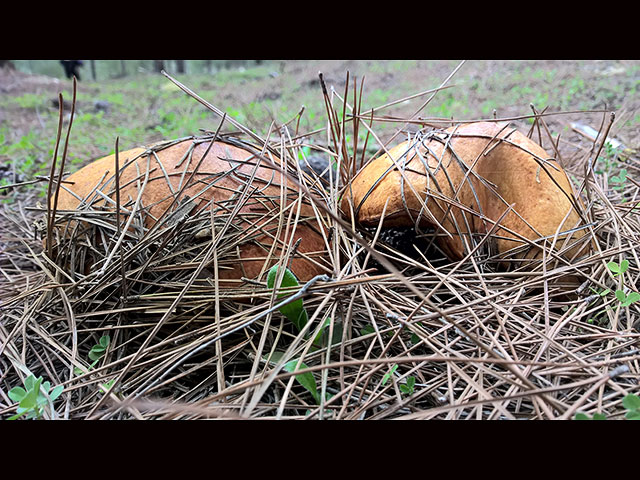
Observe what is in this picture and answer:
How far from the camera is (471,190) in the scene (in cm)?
144

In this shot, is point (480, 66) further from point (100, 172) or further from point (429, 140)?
point (100, 172)

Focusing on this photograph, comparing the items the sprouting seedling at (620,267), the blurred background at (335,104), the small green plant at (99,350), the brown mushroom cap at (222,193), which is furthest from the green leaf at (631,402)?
the small green plant at (99,350)

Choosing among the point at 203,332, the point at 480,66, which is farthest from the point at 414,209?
the point at 480,66

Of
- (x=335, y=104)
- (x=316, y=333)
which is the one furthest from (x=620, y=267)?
(x=335, y=104)

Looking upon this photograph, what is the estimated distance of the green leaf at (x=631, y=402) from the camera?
2.59 feet

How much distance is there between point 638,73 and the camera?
183 inches

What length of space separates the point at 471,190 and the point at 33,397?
1.49m

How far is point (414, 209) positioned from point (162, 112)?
5564mm

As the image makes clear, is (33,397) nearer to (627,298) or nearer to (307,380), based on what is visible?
(307,380)

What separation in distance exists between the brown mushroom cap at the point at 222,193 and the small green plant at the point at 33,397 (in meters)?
0.56

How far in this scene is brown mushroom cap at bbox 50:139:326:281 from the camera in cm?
137

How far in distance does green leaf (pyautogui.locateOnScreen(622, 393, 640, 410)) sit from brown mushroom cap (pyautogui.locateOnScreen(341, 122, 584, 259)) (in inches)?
26.3

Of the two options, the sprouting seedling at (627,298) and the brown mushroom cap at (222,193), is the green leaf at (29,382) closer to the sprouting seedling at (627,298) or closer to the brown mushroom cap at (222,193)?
the brown mushroom cap at (222,193)

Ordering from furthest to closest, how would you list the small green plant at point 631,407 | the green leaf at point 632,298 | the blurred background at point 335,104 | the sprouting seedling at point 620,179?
1. the blurred background at point 335,104
2. the sprouting seedling at point 620,179
3. the green leaf at point 632,298
4. the small green plant at point 631,407
